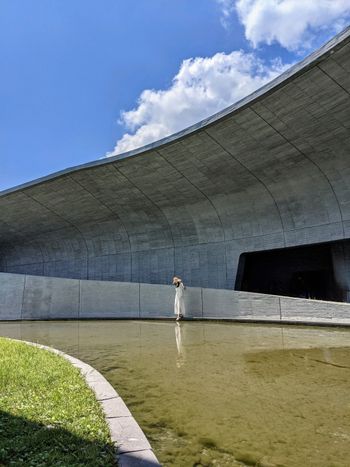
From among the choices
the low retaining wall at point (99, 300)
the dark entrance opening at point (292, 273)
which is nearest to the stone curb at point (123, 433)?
the low retaining wall at point (99, 300)

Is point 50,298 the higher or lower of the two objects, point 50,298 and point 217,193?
the lower

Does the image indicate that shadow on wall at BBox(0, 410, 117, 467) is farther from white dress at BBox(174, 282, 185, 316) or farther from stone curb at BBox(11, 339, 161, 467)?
white dress at BBox(174, 282, 185, 316)

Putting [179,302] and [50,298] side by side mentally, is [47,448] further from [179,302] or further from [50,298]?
[50,298]

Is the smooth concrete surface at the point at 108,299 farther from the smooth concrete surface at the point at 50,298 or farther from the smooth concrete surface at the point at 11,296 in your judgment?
the smooth concrete surface at the point at 11,296

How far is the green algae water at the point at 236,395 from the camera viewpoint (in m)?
2.95

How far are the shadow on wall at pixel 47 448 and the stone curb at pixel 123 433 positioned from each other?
0.32 ft

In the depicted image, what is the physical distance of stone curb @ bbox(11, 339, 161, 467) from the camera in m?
2.51

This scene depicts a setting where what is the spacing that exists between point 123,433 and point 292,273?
2209 centimetres

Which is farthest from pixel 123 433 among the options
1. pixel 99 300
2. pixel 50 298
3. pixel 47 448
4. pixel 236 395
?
pixel 50 298

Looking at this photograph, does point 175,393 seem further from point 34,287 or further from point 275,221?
point 275,221

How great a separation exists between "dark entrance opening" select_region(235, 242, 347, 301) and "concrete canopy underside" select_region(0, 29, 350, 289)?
13.6 feet

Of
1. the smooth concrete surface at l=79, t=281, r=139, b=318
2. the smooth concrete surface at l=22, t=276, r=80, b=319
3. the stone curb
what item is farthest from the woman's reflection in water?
the smooth concrete surface at l=22, t=276, r=80, b=319

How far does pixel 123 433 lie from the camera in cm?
295

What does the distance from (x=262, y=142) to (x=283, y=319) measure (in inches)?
267
